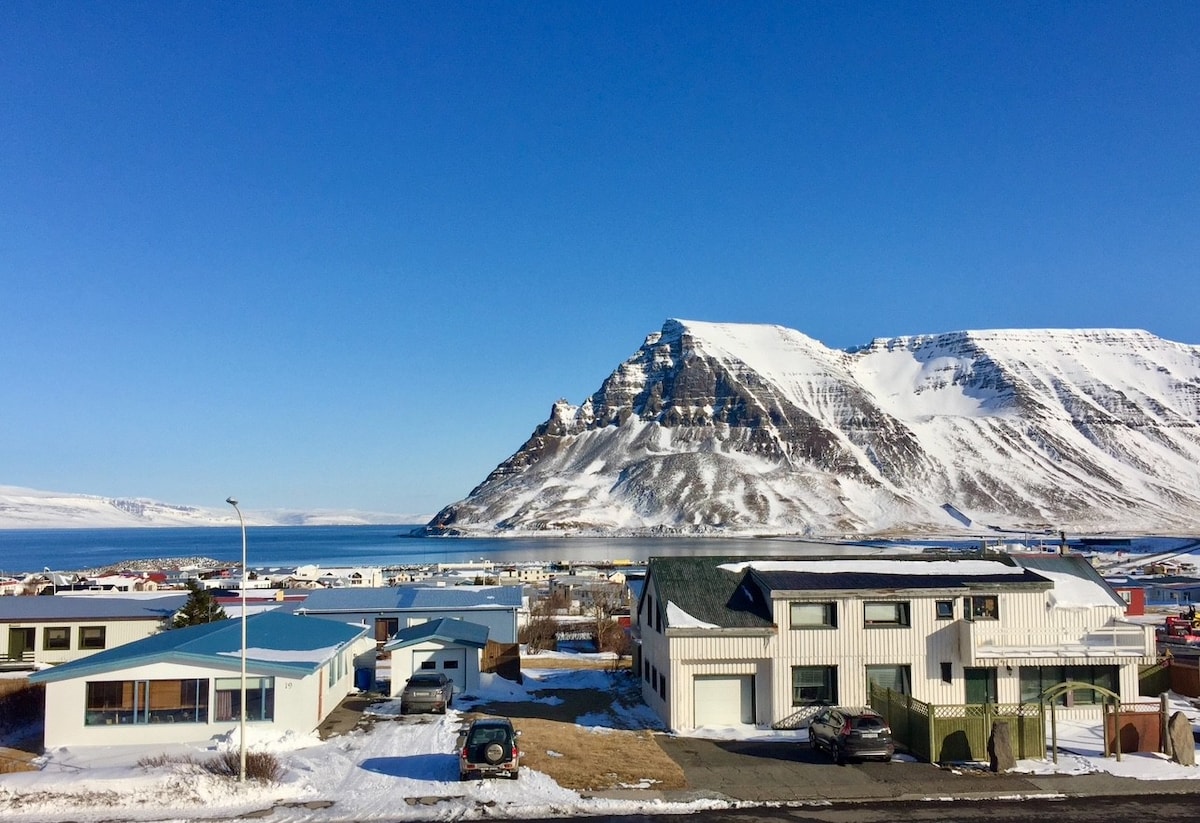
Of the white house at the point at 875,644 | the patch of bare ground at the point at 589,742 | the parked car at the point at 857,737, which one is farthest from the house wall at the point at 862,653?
the parked car at the point at 857,737

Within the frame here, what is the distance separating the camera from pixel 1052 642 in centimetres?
3228

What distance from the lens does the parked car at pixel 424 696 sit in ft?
110

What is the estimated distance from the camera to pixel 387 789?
2338 cm

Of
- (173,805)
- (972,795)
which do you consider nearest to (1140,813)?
(972,795)

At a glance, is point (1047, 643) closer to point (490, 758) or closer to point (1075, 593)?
point (1075, 593)

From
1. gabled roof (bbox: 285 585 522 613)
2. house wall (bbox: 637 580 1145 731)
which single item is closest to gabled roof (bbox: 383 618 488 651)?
gabled roof (bbox: 285 585 522 613)

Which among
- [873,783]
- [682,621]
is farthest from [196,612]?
[873,783]

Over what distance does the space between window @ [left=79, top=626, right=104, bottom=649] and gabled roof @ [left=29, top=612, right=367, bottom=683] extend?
1100 cm

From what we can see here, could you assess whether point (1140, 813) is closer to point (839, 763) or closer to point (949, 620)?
point (839, 763)

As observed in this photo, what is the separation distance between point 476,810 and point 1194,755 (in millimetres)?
18680

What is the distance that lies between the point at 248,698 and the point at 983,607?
2359cm

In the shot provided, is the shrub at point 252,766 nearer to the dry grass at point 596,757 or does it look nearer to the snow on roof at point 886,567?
the dry grass at point 596,757

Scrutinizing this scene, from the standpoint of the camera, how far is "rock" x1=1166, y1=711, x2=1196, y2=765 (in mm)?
25688

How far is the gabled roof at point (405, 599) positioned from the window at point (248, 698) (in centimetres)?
1912
